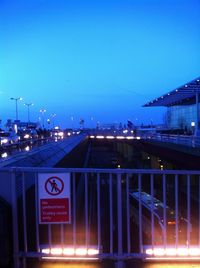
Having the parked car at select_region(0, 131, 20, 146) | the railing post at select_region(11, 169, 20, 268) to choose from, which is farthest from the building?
the railing post at select_region(11, 169, 20, 268)

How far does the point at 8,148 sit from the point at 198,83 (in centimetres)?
4164

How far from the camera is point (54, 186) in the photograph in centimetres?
694

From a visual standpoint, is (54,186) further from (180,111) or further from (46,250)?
(180,111)

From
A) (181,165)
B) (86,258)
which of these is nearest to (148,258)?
(86,258)

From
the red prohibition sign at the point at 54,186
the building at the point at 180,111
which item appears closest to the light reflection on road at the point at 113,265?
the red prohibition sign at the point at 54,186

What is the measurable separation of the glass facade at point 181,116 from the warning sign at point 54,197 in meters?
93.9

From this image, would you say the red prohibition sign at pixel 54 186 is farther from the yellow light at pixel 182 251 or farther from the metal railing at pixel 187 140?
the metal railing at pixel 187 140

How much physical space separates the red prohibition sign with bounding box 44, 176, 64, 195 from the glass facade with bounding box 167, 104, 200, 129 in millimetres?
93909

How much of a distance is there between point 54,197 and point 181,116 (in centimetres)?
10619

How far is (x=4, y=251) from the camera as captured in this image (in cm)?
684

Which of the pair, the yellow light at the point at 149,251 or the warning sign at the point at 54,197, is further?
→ the yellow light at the point at 149,251

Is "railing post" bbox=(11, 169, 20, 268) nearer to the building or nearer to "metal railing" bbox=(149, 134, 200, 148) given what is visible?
"metal railing" bbox=(149, 134, 200, 148)

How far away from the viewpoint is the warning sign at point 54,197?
273 inches

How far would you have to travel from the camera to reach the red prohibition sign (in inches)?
273
